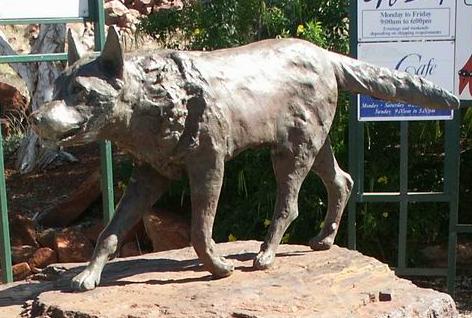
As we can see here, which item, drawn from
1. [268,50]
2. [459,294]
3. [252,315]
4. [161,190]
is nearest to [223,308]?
[252,315]

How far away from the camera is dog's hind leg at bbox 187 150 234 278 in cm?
321

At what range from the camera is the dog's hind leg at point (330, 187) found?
12.3 ft

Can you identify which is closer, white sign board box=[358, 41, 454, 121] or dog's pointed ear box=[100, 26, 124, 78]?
dog's pointed ear box=[100, 26, 124, 78]

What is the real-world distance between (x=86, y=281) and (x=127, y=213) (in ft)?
1.05

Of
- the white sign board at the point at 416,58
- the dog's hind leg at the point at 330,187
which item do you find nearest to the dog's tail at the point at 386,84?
the dog's hind leg at the point at 330,187

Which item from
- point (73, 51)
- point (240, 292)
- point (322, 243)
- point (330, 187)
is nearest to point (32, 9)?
point (73, 51)

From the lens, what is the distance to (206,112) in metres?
3.18

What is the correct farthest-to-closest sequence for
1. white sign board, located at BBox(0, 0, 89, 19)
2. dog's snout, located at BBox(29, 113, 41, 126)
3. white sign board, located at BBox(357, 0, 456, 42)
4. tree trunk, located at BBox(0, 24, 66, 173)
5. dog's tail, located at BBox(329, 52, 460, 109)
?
tree trunk, located at BBox(0, 24, 66, 173) → white sign board, located at BBox(357, 0, 456, 42) → white sign board, located at BBox(0, 0, 89, 19) → dog's tail, located at BBox(329, 52, 460, 109) → dog's snout, located at BBox(29, 113, 41, 126)

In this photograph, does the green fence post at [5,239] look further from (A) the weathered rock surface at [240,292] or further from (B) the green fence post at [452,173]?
(B) the green fence post at [452,173]

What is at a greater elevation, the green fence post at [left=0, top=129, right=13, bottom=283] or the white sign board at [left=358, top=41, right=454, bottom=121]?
the white sign board at [left=358, top=41, right=454, bottom=121]

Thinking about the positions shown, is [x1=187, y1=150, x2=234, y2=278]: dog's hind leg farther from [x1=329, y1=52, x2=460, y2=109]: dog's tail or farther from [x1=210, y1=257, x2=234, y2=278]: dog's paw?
[x1=329, y1=52, x2=460, y2=109]: dog's tail

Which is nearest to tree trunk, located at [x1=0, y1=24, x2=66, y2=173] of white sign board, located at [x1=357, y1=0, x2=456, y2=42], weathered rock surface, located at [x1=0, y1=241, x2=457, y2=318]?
white sign board, located at [x1=357, y1=0, x2=456, y2=42]

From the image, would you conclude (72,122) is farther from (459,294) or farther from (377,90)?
(459,294)

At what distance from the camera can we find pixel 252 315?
2996 mm
